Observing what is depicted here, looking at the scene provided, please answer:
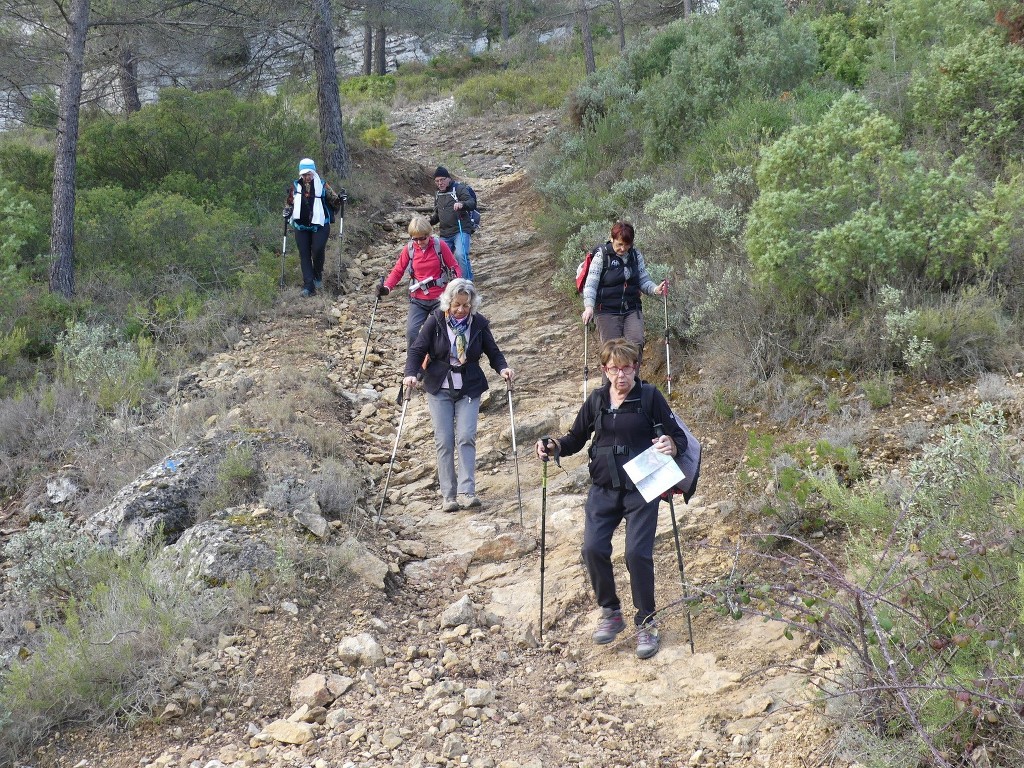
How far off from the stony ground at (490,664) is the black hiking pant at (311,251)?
A: 13.2ft

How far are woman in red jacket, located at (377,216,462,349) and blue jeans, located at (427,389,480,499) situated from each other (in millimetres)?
1713

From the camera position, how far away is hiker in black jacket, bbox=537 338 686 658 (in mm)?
5301

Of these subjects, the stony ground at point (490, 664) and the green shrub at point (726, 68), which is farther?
the green shrub at point (726, 68)

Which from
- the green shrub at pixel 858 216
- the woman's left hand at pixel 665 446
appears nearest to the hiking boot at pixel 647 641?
the woman's left hand at pixel 665 446

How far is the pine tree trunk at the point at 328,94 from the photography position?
53.5 ft

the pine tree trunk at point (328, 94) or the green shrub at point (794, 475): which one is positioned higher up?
the pine tree trunk at point (328, 94)

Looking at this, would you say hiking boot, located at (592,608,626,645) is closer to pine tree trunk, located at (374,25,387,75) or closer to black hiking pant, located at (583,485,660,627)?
black hiking pant, located at (583,485,660,627)

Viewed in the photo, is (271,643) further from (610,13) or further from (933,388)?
(610,13)

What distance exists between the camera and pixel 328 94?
16750 mm

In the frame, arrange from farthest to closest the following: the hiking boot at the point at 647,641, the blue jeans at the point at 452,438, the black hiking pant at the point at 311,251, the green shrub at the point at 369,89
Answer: the green shrub at the point at 369,89, the black hiking pant at the point at 311,251, the blue jeans at the point at 452,438, the hiking boot at the point at 647,641

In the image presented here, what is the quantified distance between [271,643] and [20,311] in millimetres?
8140

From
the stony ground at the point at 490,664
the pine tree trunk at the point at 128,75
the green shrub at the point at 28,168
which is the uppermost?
the pine tree trunk at the point at 128,75

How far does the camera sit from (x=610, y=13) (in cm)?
3700

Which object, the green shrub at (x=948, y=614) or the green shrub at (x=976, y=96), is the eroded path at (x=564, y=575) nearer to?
the green shrub at (x=948, y=614)
